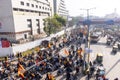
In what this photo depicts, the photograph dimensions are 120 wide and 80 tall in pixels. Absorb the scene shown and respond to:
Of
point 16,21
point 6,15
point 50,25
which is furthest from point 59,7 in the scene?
point 6,15

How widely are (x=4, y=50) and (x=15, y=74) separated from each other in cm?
1097

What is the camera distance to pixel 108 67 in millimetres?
23156

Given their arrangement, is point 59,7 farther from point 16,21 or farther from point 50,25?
point 16,21

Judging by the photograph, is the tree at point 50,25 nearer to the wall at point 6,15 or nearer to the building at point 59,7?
the wall at point 6,15

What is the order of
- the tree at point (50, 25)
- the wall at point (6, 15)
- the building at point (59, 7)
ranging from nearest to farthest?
the wall at point (6, 15)
the tree at point (50, 25)
the building at point (59, 7)

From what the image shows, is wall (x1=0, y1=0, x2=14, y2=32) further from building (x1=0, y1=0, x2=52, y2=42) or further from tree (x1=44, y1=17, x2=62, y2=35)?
tree (x1=44, y1=17, x2=62, y2=35)

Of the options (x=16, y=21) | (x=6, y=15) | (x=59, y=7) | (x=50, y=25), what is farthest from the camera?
(x=59, y=7)

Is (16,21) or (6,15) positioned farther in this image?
(16,21)

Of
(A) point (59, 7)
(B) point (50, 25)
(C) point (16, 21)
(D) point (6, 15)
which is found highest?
(A) point (59, 7)

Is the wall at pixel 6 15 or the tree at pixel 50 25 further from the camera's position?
the tree at pixel 50 25

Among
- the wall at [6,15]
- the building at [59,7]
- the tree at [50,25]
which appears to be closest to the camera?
the wall at [6,15]

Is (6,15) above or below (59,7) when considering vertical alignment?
below

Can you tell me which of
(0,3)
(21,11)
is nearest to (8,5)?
(0,3)

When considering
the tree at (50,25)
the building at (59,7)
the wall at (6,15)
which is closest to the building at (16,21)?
the wall at (6,15)
